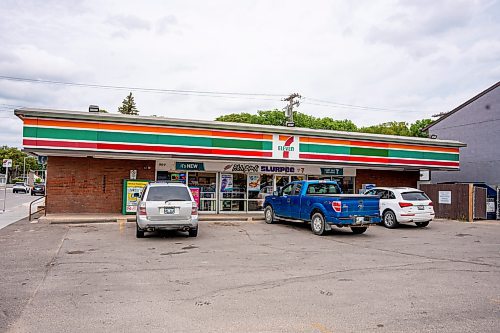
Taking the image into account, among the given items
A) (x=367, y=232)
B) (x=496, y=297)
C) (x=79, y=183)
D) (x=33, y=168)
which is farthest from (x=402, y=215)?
(x=33, y=168)

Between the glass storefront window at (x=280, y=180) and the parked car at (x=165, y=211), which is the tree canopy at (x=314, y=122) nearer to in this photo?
the glass storefront window at (x=280, y=180)

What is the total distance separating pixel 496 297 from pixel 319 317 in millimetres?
3170

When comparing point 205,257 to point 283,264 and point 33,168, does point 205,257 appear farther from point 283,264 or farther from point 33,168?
point 33,168

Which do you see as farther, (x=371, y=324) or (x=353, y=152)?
(x=353, y=152)

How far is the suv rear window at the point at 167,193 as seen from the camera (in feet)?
42.4

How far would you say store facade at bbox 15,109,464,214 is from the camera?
1731cm

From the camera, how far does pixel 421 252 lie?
11359 mm

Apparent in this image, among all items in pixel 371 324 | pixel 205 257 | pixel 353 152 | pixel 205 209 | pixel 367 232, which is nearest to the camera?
pixel 371 324

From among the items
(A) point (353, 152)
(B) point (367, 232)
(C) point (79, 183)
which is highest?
(A) point (353, 152)

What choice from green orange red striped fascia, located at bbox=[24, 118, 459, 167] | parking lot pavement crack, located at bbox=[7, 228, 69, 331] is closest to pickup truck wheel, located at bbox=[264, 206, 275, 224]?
green orange red striped fascia, located at bbox=[24, 118, 459, 167]

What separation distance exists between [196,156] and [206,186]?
2208 millimetres

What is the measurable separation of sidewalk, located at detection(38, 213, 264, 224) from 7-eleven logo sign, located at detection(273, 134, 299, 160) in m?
3.09

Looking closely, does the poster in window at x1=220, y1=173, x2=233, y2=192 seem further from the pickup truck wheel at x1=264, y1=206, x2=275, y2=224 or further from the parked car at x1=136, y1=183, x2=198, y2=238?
the parked car at x1=136, y1=183, x2=198, y2=238

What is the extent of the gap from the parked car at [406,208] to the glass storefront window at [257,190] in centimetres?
614
